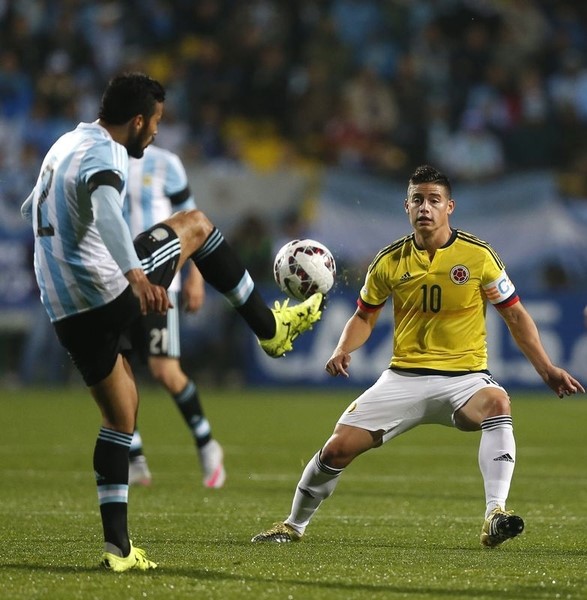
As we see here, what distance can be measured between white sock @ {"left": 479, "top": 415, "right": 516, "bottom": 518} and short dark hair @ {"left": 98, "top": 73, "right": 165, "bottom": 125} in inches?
82.5

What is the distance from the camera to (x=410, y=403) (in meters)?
5.96

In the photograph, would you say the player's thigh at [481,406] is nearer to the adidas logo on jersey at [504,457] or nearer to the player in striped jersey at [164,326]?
the adidas logo on jersey at [504,457]

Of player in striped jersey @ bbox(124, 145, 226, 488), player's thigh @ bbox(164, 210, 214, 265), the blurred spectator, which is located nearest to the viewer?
player's thigh @ bbox(164, 210, 214, 265)

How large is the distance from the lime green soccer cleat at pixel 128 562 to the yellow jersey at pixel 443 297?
1.66 m

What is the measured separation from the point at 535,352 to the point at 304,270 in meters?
1.13

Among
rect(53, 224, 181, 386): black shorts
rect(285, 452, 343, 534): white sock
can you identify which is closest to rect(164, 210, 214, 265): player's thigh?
rect(53, 224, 181, 386): black shorts

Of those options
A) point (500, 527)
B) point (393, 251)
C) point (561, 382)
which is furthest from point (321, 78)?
point (500, 527)

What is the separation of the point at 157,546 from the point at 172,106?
46.5ft

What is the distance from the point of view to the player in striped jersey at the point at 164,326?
27.5ft

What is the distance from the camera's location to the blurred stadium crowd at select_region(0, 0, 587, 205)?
18031 millimetres

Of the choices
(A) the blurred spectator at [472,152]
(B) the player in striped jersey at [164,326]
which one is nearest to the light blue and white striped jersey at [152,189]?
(B) the player in striped jersey at [164,326]

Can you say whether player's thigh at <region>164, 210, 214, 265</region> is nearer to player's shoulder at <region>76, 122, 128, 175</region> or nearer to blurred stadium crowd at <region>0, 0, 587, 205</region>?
player's shoulder at <region>76, 122, 128, 175</region>

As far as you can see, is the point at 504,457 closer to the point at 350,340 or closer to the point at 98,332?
the point at 350,340

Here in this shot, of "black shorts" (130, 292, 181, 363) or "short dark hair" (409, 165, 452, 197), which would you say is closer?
"short dark hair" (409, 165, 452, 197)
